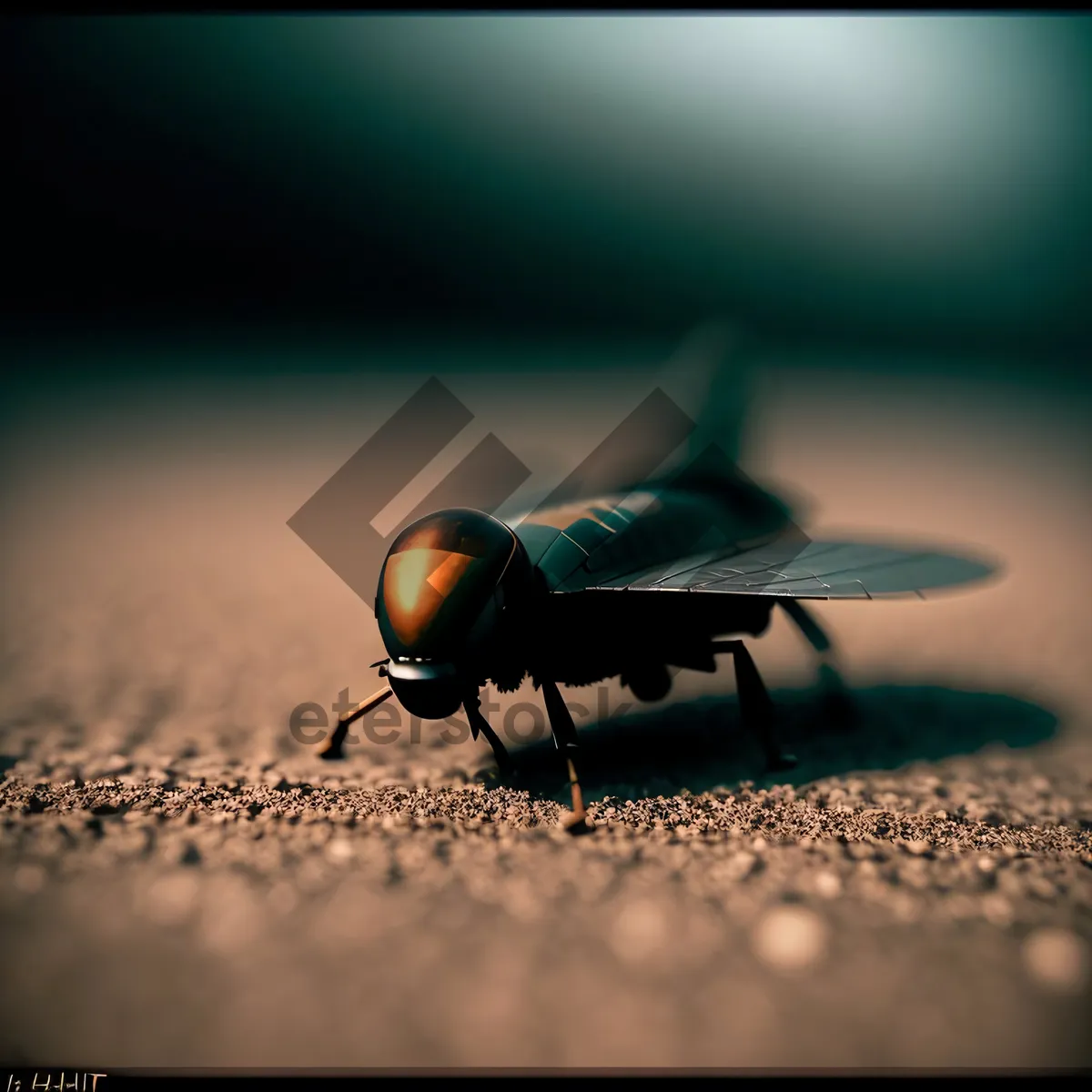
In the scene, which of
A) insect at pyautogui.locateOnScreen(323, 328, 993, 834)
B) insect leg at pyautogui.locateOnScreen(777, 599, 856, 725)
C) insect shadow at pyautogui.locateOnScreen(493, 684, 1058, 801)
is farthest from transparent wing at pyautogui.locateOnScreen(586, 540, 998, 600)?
insect shadow at pyautogui.locateOnScreen(493, 684, 1058, 801)

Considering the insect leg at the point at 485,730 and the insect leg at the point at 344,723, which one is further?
the insect leg at the point at 344,723

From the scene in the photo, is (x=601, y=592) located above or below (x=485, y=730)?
above

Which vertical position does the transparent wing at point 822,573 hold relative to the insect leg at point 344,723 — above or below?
above

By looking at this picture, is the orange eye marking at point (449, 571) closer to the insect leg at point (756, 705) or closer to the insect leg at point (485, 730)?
the insect leg at point (485, 730)

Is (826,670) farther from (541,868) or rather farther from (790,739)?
(541,868)

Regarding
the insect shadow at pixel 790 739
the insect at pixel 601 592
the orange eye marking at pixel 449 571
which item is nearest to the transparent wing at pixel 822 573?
the insect at pixel 601 592

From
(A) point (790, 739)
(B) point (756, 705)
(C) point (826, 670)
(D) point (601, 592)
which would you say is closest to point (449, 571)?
(D) point (601, 592)

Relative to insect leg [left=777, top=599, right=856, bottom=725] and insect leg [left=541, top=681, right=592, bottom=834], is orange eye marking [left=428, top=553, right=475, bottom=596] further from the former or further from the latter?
insect leg [left=777, top=599, right=856, bottom=725]
